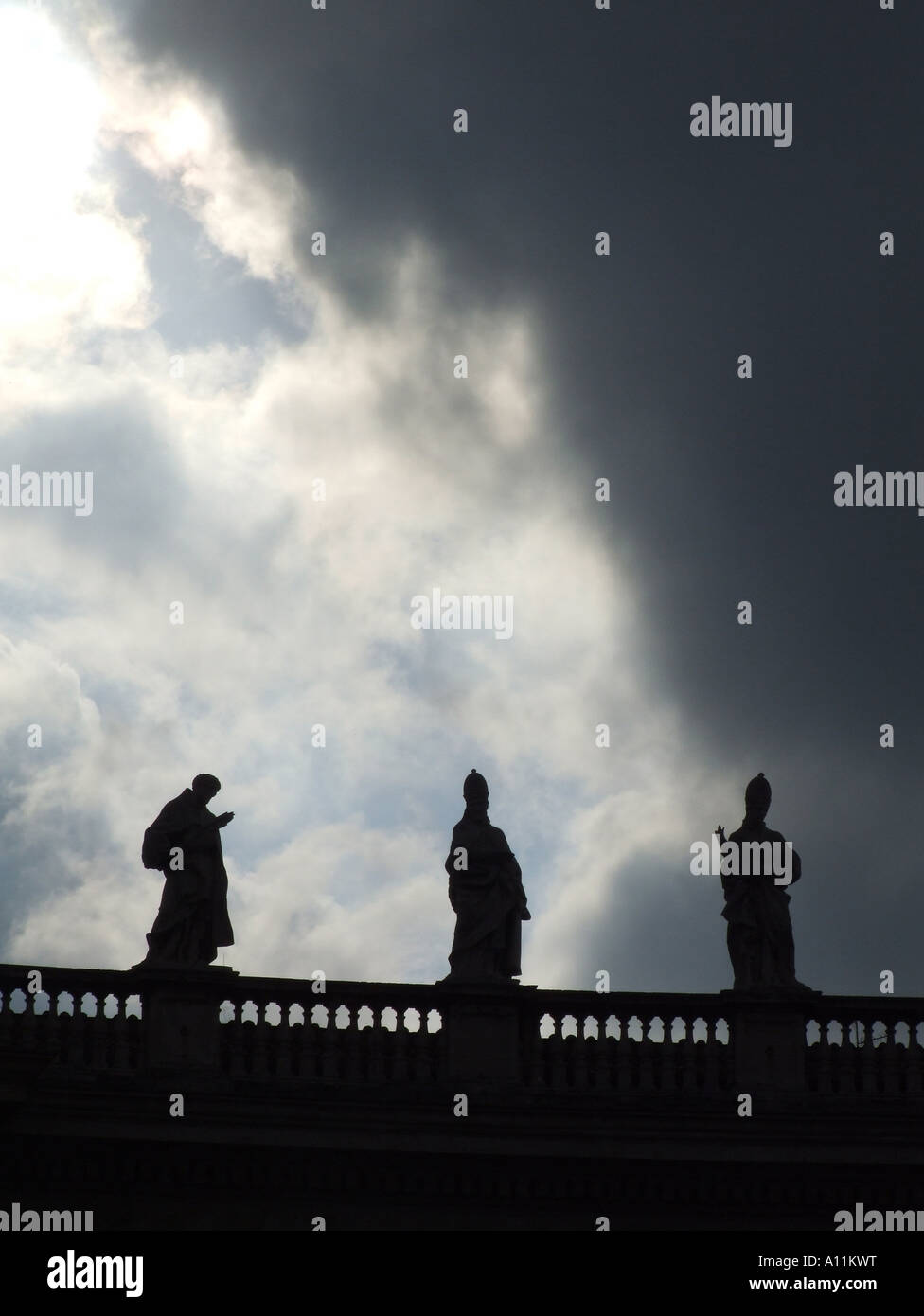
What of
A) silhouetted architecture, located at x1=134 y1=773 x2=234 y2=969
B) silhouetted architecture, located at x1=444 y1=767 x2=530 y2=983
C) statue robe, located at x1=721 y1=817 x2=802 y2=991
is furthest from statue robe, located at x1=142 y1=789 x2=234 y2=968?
statue robe, located at x1=721 y1=817 x2=802 y2=991

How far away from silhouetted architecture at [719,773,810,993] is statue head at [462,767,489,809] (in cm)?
283

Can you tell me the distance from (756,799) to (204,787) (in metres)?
6.60

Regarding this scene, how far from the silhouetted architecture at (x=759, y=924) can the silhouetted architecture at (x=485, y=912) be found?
8.07 ft

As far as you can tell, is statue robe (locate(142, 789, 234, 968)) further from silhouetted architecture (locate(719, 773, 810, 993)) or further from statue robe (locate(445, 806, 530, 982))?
silhouetted architecture (locate(719, 773, 810, 993))

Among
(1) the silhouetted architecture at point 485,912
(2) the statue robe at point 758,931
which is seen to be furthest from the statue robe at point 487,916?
(2) the statue robe at point 758,931

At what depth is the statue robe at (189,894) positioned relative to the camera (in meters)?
34.2

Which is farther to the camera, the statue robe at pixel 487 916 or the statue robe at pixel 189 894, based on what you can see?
the statue robe at pixel 487 916

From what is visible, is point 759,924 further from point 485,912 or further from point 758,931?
point 485,912

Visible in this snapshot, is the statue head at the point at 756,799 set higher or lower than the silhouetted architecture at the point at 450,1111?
higher

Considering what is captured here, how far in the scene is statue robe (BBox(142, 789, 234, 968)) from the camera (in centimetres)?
3419

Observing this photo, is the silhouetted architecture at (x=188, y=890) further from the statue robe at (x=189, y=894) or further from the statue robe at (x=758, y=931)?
the statue robe at (x=758, y=931)

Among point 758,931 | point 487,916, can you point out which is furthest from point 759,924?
point 487,916

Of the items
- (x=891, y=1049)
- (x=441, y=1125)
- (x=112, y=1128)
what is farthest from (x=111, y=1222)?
(x=891, y=1049)
